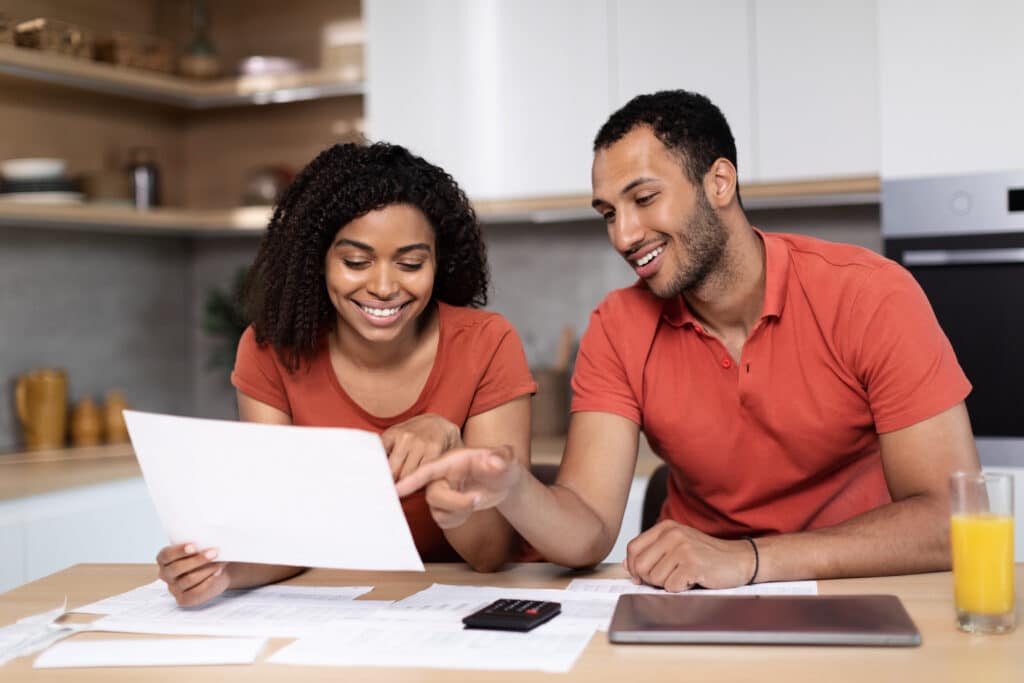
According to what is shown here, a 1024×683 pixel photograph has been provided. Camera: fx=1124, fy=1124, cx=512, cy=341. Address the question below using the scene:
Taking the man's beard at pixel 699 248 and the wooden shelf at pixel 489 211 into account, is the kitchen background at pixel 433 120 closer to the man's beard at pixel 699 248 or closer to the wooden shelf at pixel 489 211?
the wooden shelf at pixel 489 211

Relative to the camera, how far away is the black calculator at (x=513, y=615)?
1.19 meters

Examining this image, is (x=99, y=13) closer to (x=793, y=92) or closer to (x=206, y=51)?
(x=206, y=51)

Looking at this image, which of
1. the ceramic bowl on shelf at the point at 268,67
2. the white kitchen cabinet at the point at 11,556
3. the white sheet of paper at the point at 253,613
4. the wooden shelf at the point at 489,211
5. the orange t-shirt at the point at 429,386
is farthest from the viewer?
the ceramic bowl on shelf at the point at 268,67

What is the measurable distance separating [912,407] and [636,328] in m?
0.44

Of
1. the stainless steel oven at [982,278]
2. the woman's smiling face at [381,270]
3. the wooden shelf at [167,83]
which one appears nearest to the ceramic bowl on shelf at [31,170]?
the wooden shelf at [167,83]

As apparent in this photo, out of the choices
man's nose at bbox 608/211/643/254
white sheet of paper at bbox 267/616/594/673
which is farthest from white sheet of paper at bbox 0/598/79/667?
man's nose at bbox 608/211/643/254

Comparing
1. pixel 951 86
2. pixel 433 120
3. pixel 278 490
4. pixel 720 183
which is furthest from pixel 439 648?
pixel 433 120

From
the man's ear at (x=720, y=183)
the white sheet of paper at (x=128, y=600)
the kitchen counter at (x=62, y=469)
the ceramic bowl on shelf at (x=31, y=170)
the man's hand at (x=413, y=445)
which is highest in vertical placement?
the ceramic bowl on shelf at (x=31, y=170)

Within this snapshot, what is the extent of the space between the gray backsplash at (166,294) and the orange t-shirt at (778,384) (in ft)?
5.60

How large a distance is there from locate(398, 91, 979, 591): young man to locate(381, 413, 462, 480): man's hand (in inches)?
9.4

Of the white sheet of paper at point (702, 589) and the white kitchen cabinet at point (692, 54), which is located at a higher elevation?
the white kitchen cabinet at point (692, 54)

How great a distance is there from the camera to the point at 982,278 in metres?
2.70

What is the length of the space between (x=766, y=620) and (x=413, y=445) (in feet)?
1.43

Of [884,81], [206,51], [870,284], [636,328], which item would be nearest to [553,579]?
[636,328]
